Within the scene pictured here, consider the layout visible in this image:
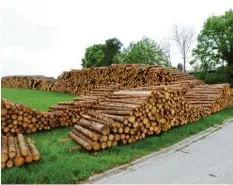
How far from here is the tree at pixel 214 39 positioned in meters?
29.3

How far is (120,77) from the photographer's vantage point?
18422 millimetres

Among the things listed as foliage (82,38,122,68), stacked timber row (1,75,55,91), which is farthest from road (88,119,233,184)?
foliage (82,38,122,68)

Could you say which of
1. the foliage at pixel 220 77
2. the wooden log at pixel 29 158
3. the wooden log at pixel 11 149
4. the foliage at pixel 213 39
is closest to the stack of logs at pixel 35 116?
the wooden log at pixel 11 149

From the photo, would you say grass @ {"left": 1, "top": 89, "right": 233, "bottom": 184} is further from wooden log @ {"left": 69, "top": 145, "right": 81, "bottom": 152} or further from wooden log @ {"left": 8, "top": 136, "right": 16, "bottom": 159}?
wooden log @ {"left": 8, "top": 136, "right": 16, "bottom": 159}

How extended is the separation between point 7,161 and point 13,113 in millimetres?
3101

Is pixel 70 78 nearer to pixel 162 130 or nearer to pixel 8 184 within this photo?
pixel 162 130

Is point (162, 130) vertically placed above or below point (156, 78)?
below

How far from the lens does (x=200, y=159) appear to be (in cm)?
701

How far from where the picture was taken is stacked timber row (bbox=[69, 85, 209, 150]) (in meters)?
7.45

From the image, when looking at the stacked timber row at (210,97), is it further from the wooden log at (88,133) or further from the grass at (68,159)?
the wooden log at (88,133)

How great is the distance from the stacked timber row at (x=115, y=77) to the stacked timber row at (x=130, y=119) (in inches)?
255

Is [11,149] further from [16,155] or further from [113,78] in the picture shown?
[113,78]

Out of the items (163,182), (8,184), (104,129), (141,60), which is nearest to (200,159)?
(163,182)

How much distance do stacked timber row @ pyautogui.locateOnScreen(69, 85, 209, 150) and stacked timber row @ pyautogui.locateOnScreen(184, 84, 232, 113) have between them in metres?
3.32
